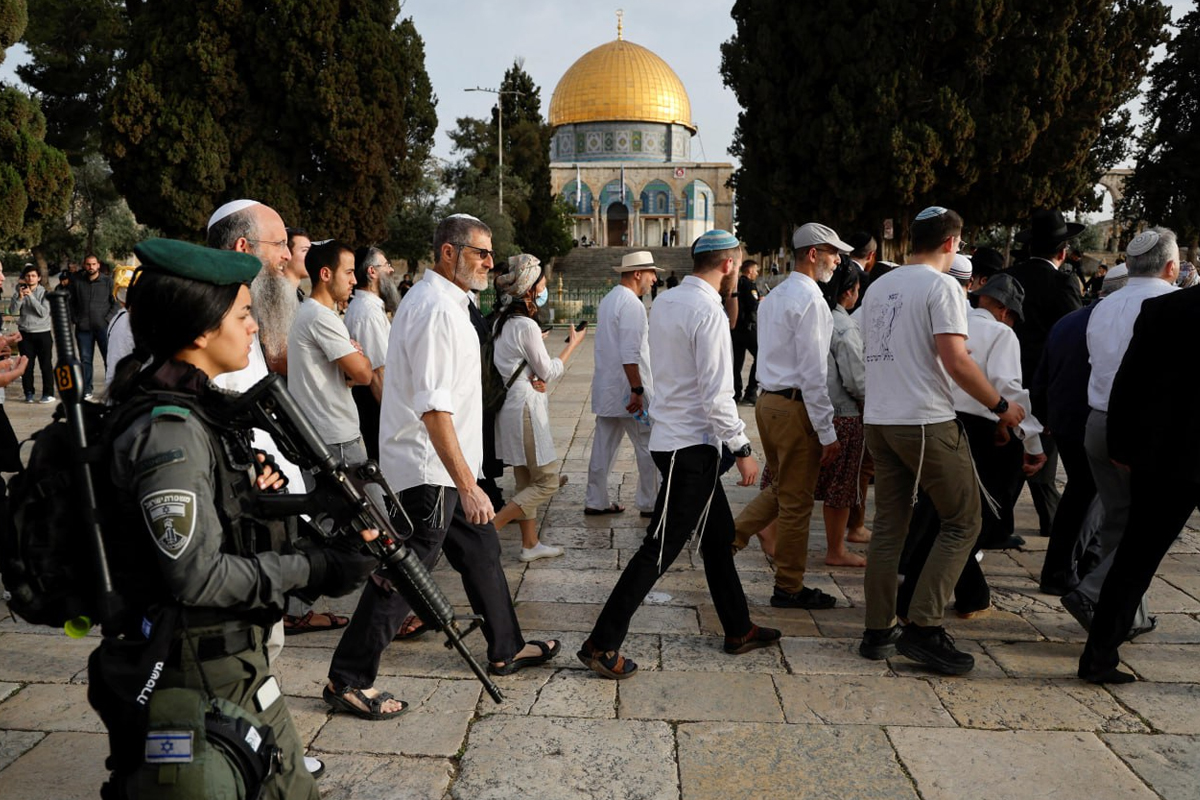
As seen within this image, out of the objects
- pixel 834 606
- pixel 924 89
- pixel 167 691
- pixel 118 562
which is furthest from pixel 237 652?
pixel 924 89

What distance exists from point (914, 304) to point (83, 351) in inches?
440

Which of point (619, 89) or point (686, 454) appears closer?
point (686, 454)

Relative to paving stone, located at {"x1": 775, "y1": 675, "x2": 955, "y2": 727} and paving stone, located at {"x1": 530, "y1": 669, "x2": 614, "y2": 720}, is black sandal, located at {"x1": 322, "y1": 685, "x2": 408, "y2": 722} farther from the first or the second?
paving stone, located at {"x1": 775, "y1": 675, "x2": 955, "y2": 727}

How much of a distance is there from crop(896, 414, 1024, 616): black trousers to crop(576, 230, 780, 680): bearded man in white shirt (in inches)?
44.7

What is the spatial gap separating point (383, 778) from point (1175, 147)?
33270 mm

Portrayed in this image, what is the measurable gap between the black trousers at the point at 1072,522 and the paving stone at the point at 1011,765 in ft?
5.93

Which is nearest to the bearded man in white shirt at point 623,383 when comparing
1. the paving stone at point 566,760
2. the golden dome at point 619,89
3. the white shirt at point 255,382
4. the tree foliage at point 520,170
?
the paving stone at point 566,760

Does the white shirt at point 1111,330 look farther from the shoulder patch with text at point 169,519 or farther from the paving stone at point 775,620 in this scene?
the shoulder patch with text at point 169,519

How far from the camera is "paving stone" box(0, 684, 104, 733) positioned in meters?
3.46

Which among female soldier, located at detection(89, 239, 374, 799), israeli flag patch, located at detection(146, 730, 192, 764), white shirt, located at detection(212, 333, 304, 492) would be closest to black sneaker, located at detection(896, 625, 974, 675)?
white shirt, located at detection(212, 333, 304, 492)

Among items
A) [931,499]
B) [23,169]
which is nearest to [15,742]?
[931,499]

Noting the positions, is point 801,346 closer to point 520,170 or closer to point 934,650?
point 934,650

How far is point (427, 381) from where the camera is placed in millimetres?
3348

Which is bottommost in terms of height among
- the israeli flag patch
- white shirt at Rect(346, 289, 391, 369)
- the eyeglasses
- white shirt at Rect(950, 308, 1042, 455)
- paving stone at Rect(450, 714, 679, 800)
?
paving stone at Rect(450, 714, 679, 800)
